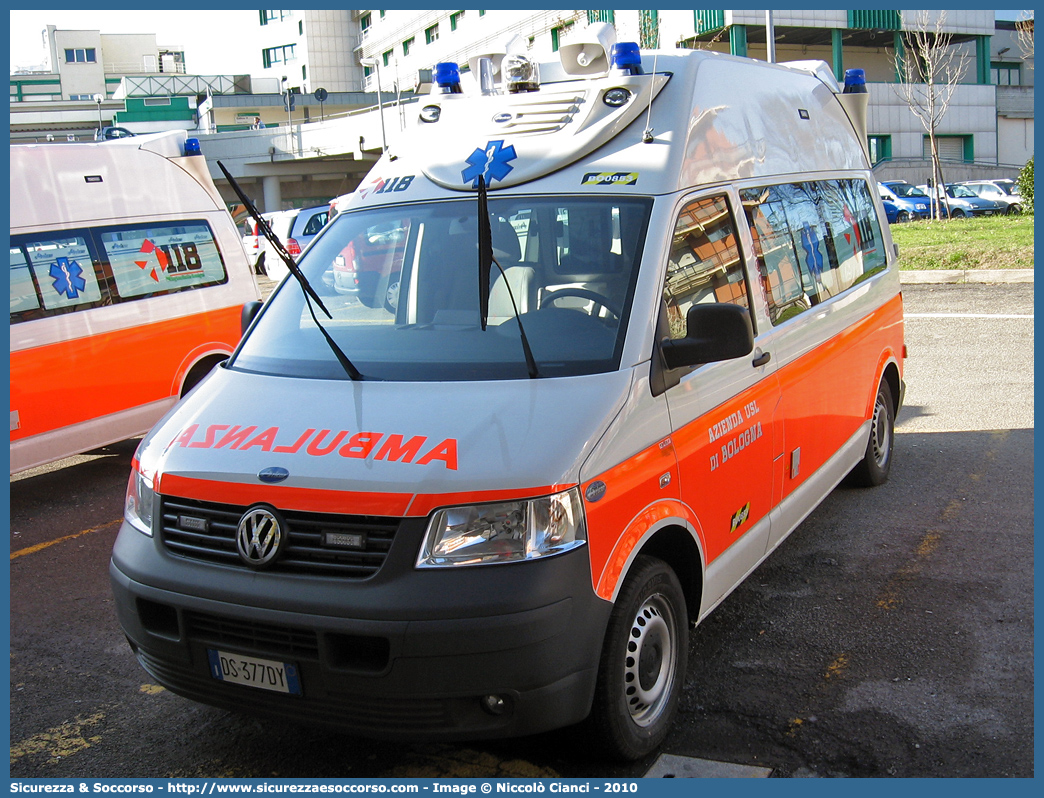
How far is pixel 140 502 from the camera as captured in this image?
3611 mm

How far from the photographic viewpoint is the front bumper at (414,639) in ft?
9.85

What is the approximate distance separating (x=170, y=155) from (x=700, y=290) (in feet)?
19.7

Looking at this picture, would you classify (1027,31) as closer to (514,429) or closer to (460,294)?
(460,294)

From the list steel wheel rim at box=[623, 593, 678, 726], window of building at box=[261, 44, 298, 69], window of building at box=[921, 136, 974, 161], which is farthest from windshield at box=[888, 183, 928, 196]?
window of building at box=[261, 44, 298, 69]

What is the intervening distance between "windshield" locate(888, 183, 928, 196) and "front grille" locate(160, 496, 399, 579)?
122 feet

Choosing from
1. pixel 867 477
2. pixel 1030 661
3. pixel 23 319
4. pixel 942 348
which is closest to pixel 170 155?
pixel 23 319

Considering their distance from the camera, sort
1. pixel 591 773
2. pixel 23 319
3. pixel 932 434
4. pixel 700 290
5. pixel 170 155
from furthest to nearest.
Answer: pixel 170 155 → pixel 932 434 → pixel 23 319 → pixel 700 290 → pixel 591 773

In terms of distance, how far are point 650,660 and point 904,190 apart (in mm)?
37005

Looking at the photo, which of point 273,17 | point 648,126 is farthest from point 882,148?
point 273,17

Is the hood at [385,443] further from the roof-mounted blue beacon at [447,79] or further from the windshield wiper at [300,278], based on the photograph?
the roof-mounted blue beacon at [447,79]

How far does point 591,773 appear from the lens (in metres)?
3.50

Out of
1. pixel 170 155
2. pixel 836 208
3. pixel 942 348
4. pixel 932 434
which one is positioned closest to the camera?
pixel 836 208

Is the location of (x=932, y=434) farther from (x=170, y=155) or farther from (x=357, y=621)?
(x=170, y=155)

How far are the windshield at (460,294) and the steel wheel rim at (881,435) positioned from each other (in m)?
3.17
